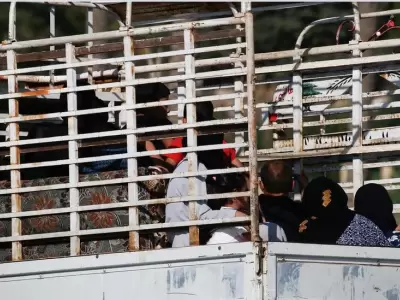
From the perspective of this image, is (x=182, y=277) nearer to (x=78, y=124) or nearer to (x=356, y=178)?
(x=78, y=124)

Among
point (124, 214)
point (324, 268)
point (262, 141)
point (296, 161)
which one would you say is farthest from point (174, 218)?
point (262, 141)

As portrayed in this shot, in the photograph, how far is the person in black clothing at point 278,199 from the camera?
685 cm

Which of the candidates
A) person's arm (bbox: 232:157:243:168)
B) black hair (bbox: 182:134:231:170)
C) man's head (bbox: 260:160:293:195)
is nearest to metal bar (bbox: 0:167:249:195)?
black hair (bbox: 182:134:231:170)

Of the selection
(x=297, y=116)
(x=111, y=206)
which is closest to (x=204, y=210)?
Result: (x=111, y=206)

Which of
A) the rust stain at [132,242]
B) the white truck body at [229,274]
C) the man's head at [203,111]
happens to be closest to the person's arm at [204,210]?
the white truck body at [229,274]

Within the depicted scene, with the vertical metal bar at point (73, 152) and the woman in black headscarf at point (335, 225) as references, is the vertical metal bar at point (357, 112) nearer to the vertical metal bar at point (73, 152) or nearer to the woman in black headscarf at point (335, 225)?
the woman in black headscarf at point (335, 225)

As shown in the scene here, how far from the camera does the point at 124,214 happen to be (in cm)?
672

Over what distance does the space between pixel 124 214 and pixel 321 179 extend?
3.99ft

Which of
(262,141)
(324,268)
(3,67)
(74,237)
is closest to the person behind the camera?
(324,268)

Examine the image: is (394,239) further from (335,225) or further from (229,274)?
(229,274)

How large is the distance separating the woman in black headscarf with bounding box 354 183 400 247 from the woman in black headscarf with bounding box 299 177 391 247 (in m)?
0.25

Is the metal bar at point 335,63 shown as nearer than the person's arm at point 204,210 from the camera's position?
No

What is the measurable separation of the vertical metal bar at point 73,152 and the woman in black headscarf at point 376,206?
1.75m

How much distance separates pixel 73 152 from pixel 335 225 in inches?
61.6
